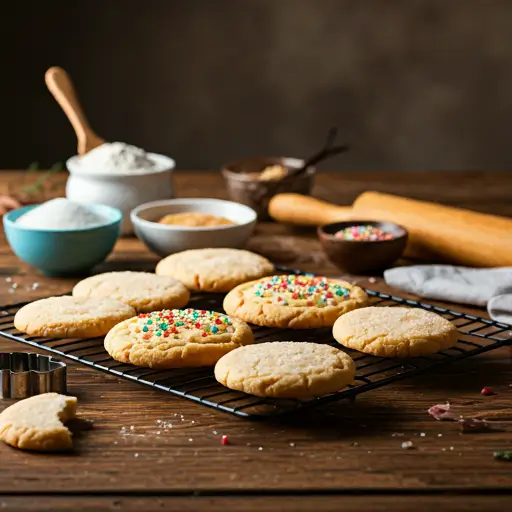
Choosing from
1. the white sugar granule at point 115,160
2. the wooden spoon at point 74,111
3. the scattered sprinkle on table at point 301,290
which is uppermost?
the wooden spoon at point 74,111

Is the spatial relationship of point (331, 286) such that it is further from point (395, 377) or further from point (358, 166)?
point (358, 166)

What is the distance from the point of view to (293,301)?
218 centimetres

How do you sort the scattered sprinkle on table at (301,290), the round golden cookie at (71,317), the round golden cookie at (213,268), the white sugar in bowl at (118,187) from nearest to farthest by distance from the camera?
the round golden cookie at (71,317) < the scattered sprinkle on table at (301,290) < the round golden cookie at (213,268) < the white sugar in bowl at (118,187)

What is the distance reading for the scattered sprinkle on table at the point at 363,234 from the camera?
9.15 ft

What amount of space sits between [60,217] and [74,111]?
696mm

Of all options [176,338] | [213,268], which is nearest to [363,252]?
[213,268]

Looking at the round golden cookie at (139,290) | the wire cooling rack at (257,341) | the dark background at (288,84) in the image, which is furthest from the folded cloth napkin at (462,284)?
the dark background at (288,84)

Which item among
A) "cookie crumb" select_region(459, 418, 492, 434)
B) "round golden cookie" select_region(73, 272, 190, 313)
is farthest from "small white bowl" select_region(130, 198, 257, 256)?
"cookie crumb" select_region(459, 418, 492, 434)

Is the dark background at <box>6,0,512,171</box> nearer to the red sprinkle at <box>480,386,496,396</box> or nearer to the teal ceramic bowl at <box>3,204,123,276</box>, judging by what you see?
the teal ceramic bowl at <box>3,204,123,276</box>

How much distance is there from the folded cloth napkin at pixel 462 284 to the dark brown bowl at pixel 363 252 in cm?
10

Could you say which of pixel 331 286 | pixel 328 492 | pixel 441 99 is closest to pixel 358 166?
pixel 441 99

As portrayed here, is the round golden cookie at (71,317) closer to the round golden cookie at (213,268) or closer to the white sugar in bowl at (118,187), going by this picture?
the round golden cookie at (213,268)

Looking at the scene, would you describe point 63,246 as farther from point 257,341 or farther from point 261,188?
point 261,188

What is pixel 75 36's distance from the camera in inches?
195
